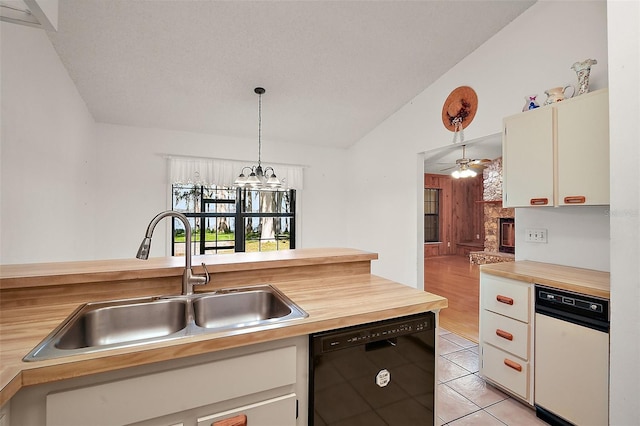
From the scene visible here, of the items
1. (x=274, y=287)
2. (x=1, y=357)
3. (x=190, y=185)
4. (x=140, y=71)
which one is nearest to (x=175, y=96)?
(x=140, y=71)

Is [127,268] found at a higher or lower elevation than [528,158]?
lower

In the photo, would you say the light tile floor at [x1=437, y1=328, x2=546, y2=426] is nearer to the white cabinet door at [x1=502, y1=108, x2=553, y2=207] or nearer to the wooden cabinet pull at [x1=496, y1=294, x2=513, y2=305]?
the wooden cabinet pull at [x1=496, y1=294, x2=513, y2=305]

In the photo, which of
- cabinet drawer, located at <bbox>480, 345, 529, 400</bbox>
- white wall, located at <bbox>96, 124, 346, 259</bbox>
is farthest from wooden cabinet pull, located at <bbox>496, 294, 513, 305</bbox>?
white wall, located at <bbox>96, 124, 346, 259</bbox>

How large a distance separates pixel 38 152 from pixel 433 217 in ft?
27.5

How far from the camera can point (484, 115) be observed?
2.86m

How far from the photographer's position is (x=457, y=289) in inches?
190

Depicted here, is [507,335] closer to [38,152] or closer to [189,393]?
[189,393]

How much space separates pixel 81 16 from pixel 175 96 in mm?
1156

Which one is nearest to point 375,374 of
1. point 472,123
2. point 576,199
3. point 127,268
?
point 127,268

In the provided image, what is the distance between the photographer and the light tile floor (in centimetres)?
187

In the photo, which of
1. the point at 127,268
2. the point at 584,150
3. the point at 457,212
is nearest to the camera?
the point at 127,268

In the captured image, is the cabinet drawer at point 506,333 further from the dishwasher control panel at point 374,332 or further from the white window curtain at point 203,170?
the white window curtain at point 203,170

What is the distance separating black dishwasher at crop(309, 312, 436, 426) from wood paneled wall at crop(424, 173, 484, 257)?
24.4 ft

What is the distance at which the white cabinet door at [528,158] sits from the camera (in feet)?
6.70
